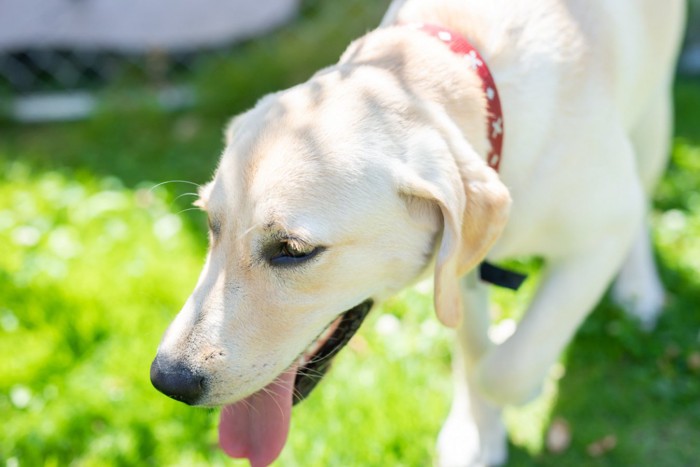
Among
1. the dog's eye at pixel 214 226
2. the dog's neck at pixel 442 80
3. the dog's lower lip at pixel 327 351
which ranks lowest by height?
the dog's lower lip at pixel 327 351

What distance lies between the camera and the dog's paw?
116 inches

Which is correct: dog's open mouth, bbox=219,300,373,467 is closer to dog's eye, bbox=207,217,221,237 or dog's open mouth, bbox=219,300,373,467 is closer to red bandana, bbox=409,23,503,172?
dog's eye, bbox=207,217,221,237

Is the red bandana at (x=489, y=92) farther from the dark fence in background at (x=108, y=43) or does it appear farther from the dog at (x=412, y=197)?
the dark fence in background at (x=108, y=43)

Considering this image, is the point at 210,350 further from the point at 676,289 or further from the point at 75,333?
the point at 676,289

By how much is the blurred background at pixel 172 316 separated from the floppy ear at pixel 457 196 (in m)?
1.08

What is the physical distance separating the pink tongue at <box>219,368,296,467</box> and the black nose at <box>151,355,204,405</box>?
29 cm

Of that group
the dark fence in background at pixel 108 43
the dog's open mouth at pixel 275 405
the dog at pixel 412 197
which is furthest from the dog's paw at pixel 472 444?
the dark fence in background at pixel 108 43

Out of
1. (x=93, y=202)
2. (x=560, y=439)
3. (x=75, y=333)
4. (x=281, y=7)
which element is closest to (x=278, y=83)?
(x=281, y=7)

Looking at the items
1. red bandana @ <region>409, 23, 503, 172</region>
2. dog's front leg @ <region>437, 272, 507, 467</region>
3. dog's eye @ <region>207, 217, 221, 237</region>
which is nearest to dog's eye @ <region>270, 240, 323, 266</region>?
dog's eye @ <region>207, 217, 221, 237</region>

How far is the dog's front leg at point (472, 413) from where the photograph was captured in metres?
2.89

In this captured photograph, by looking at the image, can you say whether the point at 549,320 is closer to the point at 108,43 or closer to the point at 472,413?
the point at 472,413

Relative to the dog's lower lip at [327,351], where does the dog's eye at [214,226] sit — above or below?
above

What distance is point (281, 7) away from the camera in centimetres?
674

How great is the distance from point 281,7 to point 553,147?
4.82 m
